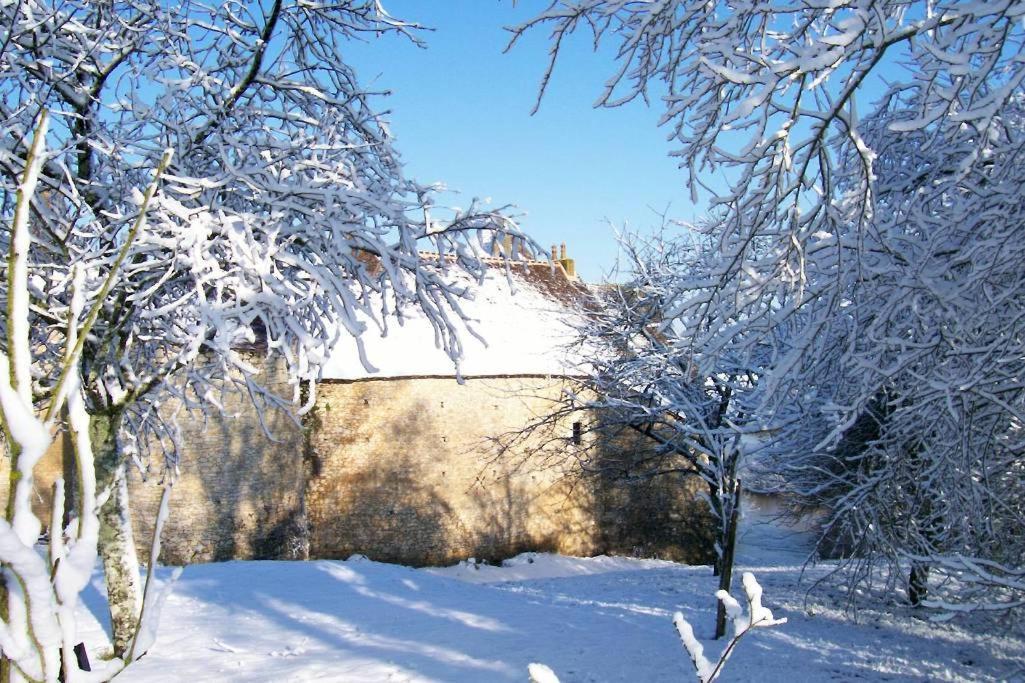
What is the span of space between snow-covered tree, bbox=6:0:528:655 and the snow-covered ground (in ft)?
4.07

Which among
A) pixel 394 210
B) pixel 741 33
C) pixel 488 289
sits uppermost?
pixel 488 289

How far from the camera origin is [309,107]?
7.53 m

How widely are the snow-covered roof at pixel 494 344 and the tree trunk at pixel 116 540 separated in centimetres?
799

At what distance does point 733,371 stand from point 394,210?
759cm

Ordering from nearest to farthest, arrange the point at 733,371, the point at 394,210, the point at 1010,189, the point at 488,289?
1. the point at 1010,189
2. the point at 394,210
3. the point at 733,371
4. the point at 488,289

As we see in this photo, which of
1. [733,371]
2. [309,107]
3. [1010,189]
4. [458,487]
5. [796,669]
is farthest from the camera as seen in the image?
[458,487]

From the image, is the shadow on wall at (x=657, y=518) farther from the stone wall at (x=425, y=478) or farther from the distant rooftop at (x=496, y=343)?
the distant rooftop at (x=496, y=343)

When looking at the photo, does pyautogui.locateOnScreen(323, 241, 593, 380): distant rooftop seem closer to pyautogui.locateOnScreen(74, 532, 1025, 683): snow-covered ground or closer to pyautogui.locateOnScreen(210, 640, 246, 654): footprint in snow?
pyautogui.locateOnScreen(74, 532, 1025, 683): snow-covered ground

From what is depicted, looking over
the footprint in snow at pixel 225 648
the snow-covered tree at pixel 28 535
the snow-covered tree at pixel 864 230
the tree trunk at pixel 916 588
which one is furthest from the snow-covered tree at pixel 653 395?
the snow-covered tree at pixel 28 535

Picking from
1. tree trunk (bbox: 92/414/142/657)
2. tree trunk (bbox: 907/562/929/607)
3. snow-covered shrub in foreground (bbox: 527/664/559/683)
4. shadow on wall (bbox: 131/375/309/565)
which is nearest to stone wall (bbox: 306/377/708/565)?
shadow on wall (bbox: 131/375/309/565)

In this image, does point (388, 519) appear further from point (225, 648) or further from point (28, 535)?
point (28, 535)

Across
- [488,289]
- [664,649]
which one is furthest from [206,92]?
[488,289]

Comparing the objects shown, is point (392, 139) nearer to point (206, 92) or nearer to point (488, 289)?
point (206, 92)

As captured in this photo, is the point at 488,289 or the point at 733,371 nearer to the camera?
the point at 733,371
